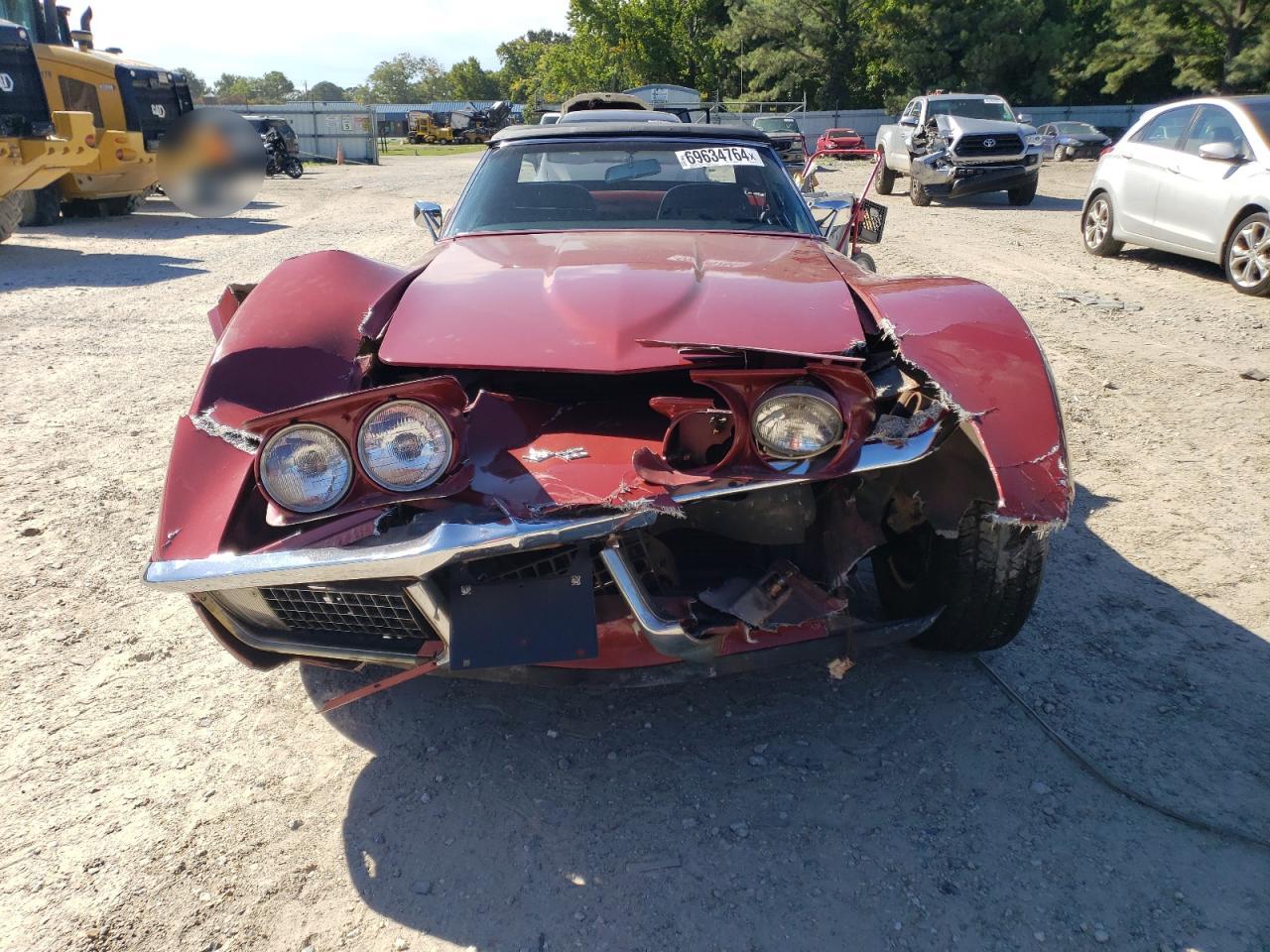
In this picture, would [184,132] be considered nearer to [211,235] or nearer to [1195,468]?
[211,235]

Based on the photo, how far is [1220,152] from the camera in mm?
7859

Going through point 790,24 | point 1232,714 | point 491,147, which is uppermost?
point 790,24

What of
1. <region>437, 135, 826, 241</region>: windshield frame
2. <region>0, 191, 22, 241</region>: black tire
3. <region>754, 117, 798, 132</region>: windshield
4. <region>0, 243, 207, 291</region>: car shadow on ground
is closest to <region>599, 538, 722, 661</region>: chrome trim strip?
<region>437, 135, 826, 241</region>: windshield frame

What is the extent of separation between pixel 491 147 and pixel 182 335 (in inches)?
161

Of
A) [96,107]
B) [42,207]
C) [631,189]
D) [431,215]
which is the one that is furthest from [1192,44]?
[431,215]

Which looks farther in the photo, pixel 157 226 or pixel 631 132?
pixel 157 226

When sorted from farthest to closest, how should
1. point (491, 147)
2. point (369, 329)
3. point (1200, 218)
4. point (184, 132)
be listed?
point (184, 132) → point (1200, 218) → point (491, 147) → point (369, 329)

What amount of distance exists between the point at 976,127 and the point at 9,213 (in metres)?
13.6

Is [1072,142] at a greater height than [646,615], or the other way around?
[646,615]

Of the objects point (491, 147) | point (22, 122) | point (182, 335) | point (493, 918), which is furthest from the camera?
point (22, 122)

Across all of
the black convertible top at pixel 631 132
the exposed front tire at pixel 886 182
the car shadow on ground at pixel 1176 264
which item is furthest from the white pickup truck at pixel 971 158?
the black convertible top at pixel 631 132

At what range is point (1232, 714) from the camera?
2.64 meters

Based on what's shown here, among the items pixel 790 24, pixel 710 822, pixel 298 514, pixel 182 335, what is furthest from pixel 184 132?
pixel 790 24

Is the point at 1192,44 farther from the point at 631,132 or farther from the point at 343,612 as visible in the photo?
the point at 343,612
